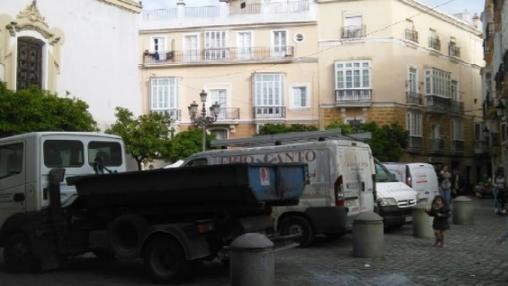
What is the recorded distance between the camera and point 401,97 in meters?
45.2

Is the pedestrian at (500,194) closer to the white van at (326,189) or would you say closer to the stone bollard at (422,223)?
the stone bollard at (422,223)

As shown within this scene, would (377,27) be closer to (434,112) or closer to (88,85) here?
(434,112)

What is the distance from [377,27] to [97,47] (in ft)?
77.2

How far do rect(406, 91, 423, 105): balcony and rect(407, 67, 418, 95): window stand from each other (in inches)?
5.6

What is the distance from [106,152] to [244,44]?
34.6 metres

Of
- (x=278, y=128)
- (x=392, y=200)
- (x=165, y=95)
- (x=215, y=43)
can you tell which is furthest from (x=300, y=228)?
(x=165, y=95)

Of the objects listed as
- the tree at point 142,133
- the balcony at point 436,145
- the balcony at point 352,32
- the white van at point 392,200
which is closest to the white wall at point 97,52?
the tree at point 142,133

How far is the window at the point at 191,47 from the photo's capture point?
1823 inches

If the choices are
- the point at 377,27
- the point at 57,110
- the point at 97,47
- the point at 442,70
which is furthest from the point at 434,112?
the point at 57,110

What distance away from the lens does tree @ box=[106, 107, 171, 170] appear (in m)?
25.5

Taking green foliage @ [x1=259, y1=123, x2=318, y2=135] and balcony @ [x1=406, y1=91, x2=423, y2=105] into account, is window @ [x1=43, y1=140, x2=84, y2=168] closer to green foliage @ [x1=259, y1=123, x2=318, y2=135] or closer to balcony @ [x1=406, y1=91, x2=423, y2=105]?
green foliage @ [x1=259, y1=123, x2=318, y2=135]

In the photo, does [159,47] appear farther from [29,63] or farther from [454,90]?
[29,63]

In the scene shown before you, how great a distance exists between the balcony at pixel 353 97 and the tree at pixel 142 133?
1926cm

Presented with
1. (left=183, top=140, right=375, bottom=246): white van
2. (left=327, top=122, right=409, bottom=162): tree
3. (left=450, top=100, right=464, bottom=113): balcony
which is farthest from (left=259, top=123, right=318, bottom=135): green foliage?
(left=183, top=140, right=375, bottom=246): white van
